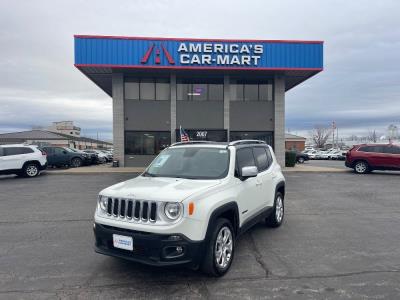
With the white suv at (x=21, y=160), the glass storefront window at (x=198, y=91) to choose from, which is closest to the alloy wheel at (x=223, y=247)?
the white suv at (x=21, y=160)

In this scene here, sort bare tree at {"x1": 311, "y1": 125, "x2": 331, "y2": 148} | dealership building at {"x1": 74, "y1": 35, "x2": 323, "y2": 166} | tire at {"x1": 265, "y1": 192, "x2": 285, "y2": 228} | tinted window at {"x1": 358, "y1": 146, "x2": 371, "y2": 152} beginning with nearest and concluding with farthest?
tire at {"x1": 265, "y1": 192, "x2": 285, "y2": 228}
tinted window at {"x1": 358, "y1": 146, "x2": 371, "y2": 152}
dealership building at {"x1": 74, "y1": 35, "x2": 323, "y2": 166}
bare tree at {"x1": 311, "y1": 125, "x2": 331, "y2": 148}

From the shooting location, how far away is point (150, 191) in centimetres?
354

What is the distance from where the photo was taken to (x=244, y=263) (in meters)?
4.12

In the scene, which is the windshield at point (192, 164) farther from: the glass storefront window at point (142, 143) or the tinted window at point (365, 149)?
the glass storefront window at point (142, 143)

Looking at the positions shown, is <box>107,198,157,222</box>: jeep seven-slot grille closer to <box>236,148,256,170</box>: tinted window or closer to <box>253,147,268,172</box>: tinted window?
<box>236,148,256,170</box>: tinted window

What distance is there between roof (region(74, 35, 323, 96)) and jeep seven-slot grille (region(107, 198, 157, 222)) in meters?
16.8

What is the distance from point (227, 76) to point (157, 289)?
770 inches

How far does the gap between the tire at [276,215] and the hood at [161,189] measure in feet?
7.62

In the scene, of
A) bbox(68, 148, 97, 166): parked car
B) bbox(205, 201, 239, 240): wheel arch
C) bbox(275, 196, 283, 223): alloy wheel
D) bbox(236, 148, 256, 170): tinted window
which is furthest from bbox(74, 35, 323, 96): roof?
bbox(205, 201, 239, 240): wheel arch

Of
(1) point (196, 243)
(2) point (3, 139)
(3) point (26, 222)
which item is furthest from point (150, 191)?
(2) point (3, 139)

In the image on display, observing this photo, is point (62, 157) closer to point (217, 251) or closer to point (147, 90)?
point (147, 90)

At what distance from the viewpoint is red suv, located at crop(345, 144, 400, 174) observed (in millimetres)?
15469

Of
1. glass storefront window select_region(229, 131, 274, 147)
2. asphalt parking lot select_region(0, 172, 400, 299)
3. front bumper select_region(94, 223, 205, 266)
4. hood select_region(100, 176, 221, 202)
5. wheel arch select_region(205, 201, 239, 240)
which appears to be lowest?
asphalt parking lot select_region(0, 172, 400, 299)

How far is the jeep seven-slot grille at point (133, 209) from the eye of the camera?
3359 mm
